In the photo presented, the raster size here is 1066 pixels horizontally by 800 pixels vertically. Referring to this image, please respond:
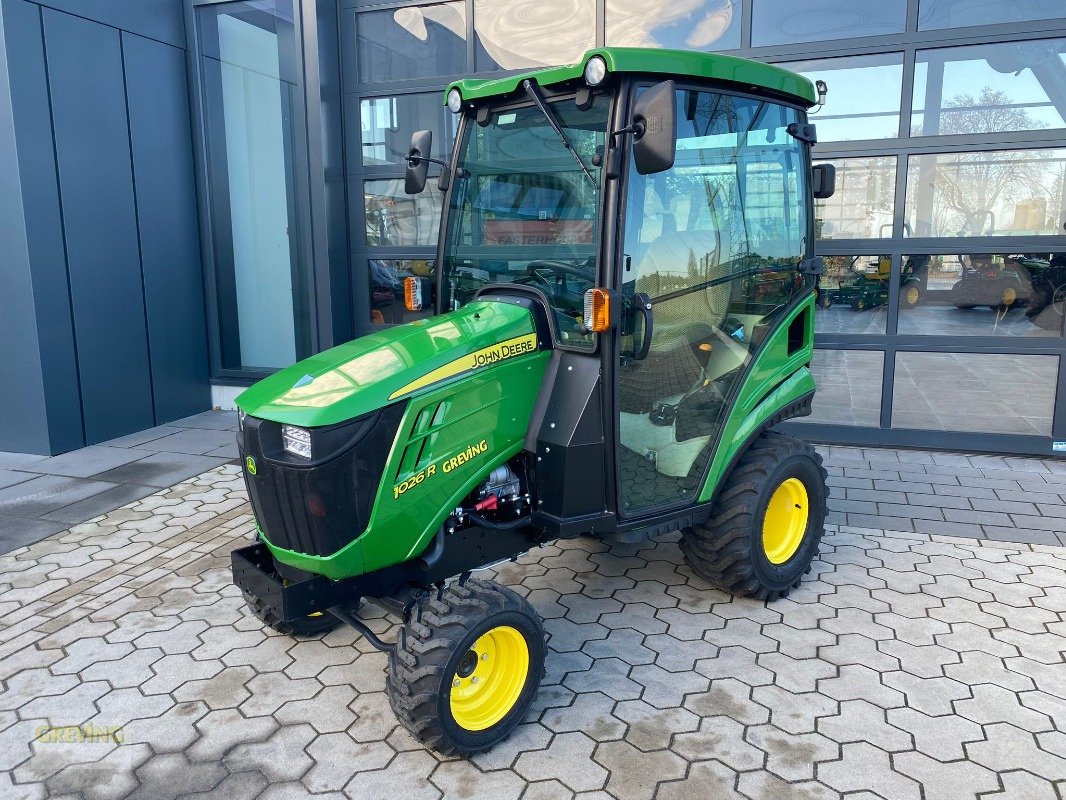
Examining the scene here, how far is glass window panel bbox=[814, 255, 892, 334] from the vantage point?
604 cm

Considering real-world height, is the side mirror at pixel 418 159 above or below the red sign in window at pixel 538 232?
above

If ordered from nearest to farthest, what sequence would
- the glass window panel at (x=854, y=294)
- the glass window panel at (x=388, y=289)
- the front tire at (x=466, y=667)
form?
the front tire at (x=466, y=667)
the glass window panel at (x=854, y=294)
the glass window panel at (x=388, y=289)

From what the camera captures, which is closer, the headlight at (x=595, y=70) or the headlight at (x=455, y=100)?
the headlight at (x=595, y=70)

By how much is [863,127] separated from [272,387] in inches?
191

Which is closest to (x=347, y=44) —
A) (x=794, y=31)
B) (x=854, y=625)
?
(x=794, y=31)

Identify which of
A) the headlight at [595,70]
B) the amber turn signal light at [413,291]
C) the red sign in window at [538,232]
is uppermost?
the headlight at [595,70]

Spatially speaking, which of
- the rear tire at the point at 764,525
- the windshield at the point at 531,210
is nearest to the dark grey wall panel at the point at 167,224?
the windshield at the point at 531,210

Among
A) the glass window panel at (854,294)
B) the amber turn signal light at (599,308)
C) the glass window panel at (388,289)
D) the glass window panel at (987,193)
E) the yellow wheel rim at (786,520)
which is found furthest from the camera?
the glass window panel at (388,289)

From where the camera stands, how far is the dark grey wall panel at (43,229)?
18.7 feet

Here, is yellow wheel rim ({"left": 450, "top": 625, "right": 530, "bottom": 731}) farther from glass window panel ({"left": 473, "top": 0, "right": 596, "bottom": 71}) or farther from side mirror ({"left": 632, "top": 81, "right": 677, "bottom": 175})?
glass window panel ({"left": 473, "top": 0, "right": 596, "bottom": 71})

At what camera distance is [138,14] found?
665cm

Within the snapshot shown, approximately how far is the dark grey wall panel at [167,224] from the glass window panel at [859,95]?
5.07 meters

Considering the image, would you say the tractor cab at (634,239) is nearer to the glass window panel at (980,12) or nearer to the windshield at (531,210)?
the windshield at (531,210)

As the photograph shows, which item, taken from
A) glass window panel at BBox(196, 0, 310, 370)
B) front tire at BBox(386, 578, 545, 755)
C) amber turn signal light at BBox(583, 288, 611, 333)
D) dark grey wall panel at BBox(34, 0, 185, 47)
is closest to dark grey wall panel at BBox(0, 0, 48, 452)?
dark grey wall panel at BBox(34, 0, 185, 47)
